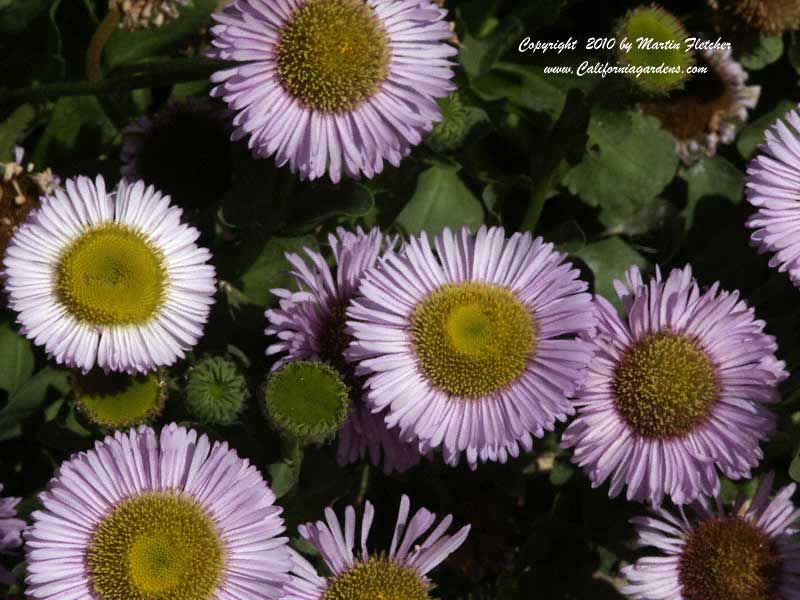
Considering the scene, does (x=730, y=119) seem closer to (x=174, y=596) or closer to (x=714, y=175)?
(x=714, y=175)

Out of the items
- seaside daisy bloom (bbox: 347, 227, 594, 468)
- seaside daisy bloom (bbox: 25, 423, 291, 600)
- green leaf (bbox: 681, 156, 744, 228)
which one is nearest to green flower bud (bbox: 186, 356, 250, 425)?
seaside daisy bloom (bbox: 25, 423, 291, 600)

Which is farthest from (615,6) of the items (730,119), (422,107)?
(422,107)

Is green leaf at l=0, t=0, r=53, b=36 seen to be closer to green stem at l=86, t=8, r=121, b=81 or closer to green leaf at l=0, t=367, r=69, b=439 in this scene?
green stem at l=86, t=8, r=121, b=81

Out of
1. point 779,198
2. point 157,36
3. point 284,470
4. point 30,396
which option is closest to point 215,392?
point 284,470

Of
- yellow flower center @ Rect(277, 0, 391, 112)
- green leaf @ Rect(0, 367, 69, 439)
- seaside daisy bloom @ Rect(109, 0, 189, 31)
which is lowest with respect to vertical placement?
green leaf @ Rect(0, 367, 69, 439)

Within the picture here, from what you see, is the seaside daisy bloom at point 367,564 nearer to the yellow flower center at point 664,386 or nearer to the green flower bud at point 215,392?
the green flower bud at point 215,392
